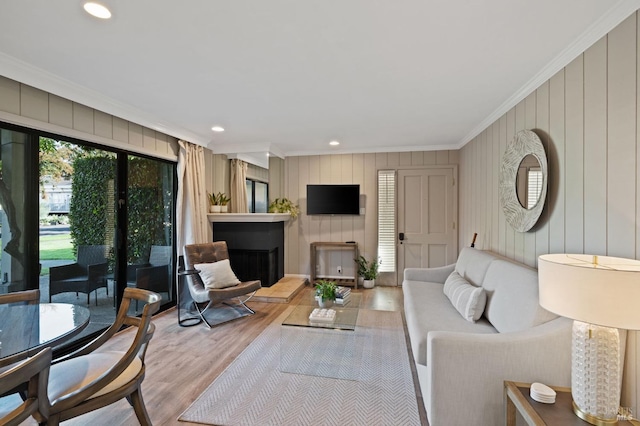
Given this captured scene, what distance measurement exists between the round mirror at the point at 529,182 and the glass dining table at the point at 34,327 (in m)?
3.33

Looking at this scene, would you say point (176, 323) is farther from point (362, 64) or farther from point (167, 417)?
point (362, 64)

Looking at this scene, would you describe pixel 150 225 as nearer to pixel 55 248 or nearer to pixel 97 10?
pixel 55 248

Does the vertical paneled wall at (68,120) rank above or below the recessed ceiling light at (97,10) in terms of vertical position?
below

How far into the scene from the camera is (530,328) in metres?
1.77

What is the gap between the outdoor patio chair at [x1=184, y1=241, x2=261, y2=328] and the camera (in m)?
3.45

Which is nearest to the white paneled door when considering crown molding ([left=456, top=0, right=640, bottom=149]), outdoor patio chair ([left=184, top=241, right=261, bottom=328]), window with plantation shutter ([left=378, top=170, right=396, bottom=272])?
window with plantation shutter ([left=378, top=170, right=396, bottom=272])

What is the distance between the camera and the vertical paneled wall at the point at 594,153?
1.49 meters

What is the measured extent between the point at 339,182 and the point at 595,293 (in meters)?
4.33

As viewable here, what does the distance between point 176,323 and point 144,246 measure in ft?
3.41

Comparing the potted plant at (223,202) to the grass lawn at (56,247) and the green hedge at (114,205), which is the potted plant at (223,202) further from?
the grass lawn at (56,247)

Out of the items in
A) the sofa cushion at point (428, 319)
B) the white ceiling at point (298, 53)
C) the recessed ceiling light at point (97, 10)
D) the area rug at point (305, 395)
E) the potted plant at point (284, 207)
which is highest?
the white ceiling at point (298, 53)

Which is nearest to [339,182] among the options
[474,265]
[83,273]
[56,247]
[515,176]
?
[474,265]

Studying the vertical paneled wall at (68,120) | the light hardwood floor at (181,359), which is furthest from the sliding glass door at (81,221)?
the light hardwood floor at (181,359)

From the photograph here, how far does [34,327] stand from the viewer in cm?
166
